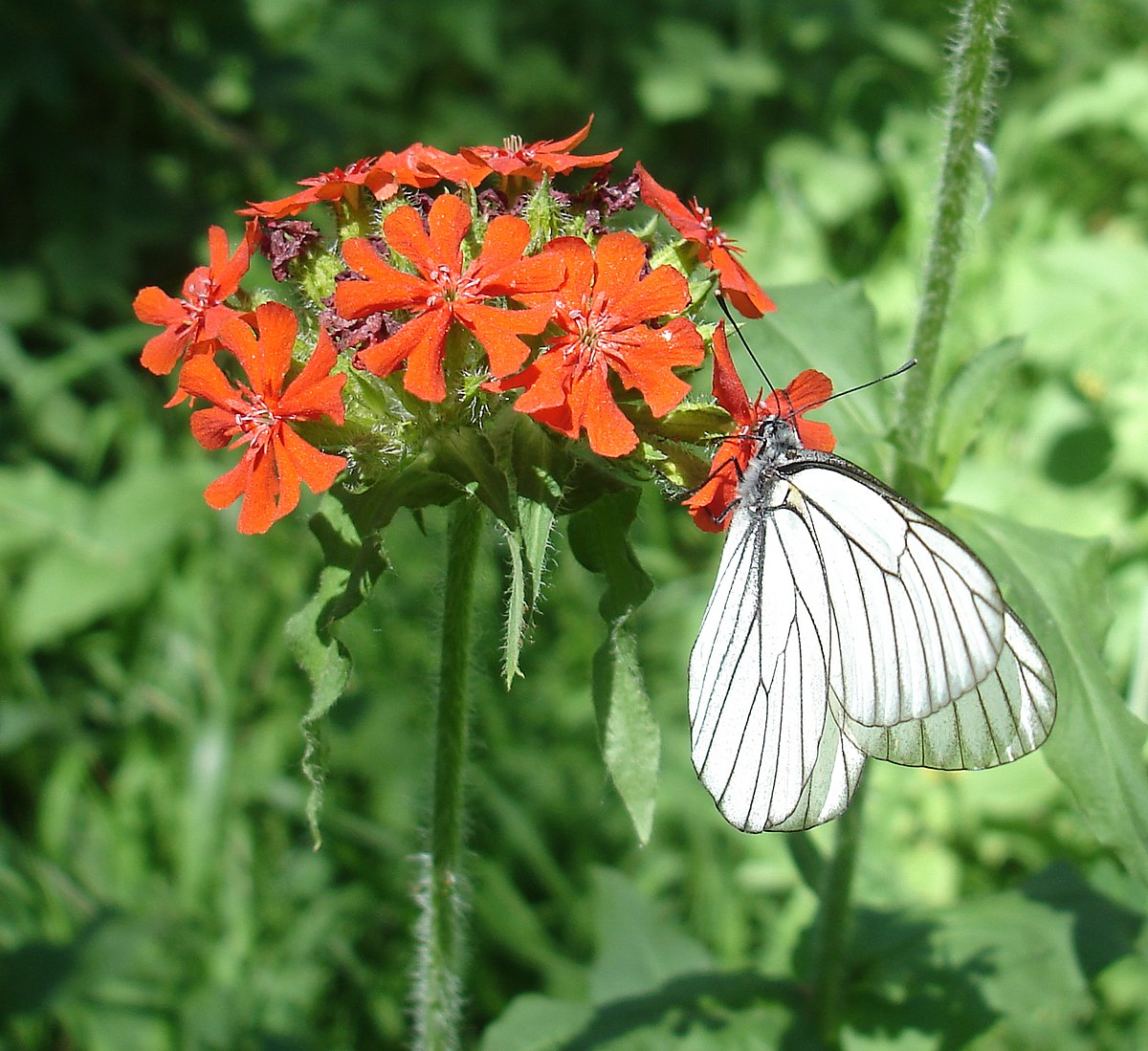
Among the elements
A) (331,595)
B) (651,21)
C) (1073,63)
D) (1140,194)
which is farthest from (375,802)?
(1073,63)

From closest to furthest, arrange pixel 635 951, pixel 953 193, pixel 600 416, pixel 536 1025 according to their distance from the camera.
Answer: pixel 600 416 → pixel 953 193 → pixel 536 1025 → pixel 635 951

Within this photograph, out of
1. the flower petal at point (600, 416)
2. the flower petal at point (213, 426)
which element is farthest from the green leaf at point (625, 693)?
the flower petal at point (213, 426)

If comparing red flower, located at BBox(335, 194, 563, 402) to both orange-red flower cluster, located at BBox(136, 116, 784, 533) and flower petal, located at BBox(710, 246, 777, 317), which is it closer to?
orange-red flower cluster, located at BBox(136, 116, 784, 533)

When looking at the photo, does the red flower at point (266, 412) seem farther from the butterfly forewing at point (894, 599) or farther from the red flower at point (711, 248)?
the butterfly forewing at point (894, 599)

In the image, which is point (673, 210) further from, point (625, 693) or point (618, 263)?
point (625, 693)

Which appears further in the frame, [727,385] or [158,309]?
[158,309]

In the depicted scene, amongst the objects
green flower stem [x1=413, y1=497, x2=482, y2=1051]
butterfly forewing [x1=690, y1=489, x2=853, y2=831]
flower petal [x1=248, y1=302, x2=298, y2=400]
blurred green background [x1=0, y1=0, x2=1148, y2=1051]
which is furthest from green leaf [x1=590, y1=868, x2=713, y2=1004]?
flower petal [x1=248, y1=302, x2=298, y2=400]

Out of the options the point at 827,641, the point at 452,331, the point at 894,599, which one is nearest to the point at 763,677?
the point at 827,641
